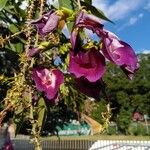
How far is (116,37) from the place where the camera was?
69 cm

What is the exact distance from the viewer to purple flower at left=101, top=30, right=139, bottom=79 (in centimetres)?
67

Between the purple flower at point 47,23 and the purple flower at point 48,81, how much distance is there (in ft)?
0.24

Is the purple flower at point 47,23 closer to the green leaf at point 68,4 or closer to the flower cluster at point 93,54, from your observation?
the flower cluster at point 93,54

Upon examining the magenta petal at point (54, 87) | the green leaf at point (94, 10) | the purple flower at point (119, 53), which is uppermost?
the green leaf at point (94, 10)

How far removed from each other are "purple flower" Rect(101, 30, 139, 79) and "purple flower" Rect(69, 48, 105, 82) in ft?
0.05

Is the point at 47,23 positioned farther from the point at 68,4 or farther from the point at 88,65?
the point at 68,4

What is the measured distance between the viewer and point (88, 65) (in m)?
0.68

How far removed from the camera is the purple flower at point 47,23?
27.2 inches

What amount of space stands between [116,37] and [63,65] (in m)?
0.16

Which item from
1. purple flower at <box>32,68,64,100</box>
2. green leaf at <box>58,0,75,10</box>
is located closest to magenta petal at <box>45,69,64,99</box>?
purple flower at <box>32,68,64,100</box>

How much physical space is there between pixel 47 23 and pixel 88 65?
76 millimetres

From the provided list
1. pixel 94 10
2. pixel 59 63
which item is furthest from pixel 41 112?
pixel 94 10

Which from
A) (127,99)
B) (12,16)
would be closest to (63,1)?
(12,16)

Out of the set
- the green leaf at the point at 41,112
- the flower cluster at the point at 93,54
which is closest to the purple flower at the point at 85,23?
the flower cluster at the point at 93,54
